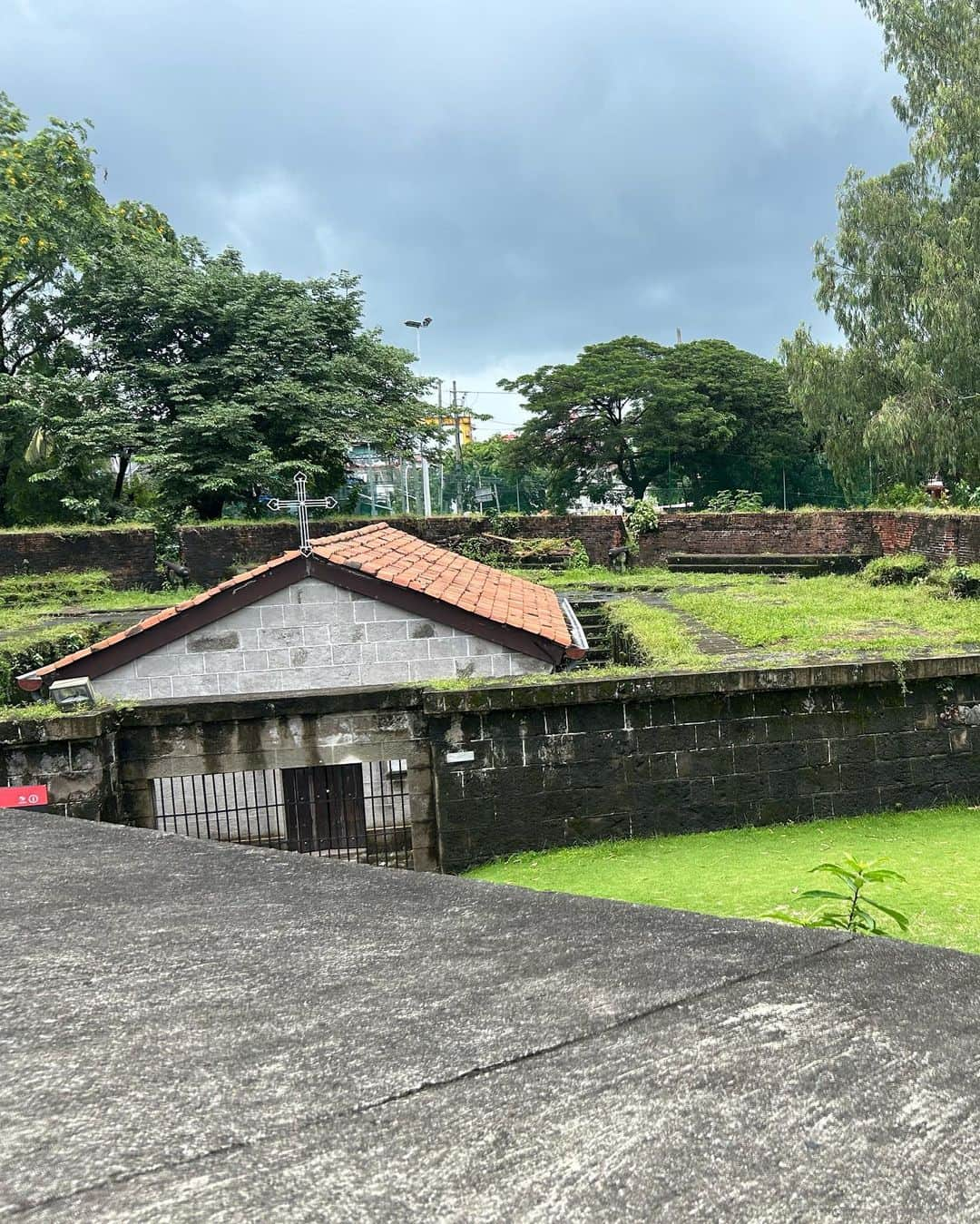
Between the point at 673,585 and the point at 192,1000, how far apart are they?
14054 mm

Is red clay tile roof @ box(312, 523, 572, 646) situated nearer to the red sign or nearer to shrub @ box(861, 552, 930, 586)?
the red sign

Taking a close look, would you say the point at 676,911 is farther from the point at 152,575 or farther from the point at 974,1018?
the point at 152,575

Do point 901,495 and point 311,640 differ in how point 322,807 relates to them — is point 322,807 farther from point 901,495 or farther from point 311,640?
point 901,495

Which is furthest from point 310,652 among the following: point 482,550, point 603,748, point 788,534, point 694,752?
point 788,534

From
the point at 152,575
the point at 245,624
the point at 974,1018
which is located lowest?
the point at 974,1018

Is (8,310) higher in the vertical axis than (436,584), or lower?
higher

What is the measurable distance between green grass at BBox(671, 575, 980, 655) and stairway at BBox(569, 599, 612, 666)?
3.45ft

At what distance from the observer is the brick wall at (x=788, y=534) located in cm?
1691

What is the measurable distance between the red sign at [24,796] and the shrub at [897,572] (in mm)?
11378

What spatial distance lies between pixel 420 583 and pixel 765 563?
468 inches

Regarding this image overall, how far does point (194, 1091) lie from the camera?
104 cm

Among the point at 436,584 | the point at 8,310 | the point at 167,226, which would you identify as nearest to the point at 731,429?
the point at 167,226

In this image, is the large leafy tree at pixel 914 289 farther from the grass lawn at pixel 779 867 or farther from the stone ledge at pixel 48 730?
the stone ledge at pixel 48 730

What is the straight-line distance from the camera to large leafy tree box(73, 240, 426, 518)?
70.5 feet
